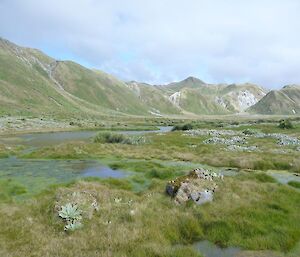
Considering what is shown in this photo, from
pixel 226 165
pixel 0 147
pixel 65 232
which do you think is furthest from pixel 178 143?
pixel 65 232

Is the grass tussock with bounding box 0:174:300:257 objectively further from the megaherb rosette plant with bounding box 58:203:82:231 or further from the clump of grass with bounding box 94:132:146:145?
the clump of grass with bounding box 94:132:146:145

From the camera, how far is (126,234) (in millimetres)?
17125

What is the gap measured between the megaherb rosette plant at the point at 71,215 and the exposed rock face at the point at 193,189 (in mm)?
6252

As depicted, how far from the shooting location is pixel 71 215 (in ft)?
61.7

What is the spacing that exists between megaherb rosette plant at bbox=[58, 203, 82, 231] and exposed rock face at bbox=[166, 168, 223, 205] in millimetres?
6252

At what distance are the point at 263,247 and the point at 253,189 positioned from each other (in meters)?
10.0

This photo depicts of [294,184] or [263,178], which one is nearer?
[294,184]

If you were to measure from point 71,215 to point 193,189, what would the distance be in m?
7.88

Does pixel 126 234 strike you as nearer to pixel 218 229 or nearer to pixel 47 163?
pixel 218 229

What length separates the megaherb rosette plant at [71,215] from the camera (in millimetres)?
17938

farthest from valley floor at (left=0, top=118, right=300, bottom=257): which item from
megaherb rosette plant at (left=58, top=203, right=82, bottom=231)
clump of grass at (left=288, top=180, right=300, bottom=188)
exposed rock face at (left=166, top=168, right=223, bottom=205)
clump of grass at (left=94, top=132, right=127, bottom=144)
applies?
clump of grass at (left=94, top=132, right=127, bottom=144)

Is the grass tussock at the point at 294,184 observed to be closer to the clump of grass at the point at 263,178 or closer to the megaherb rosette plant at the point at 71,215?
the clump of grass at the point at 263,178

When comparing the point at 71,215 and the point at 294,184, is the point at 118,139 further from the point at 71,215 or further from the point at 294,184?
the point at 71,215

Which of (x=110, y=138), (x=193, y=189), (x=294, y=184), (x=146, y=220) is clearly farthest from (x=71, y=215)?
(x=110, y=138)
